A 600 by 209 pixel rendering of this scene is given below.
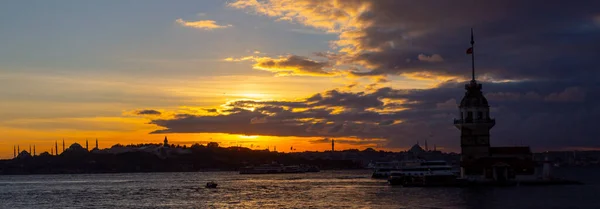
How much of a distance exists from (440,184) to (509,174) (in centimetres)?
1184

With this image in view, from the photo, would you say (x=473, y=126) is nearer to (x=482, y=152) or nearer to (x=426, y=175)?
(x=482, y=152)

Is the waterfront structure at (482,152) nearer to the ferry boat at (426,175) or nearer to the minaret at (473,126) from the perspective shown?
the minaret at (473,126)

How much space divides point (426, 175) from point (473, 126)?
21771 mm

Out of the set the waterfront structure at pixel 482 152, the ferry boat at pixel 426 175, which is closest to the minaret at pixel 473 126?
the waterfront structure at pixel 482 152

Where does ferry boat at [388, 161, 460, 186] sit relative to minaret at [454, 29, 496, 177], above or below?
below

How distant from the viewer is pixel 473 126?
105500mm

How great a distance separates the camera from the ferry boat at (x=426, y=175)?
119m

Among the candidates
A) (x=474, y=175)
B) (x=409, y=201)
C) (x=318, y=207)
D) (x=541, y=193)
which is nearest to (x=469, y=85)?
(x=474, y=175)

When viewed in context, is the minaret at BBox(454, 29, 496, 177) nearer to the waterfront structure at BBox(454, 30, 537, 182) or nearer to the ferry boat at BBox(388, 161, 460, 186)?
the waterfront structure at BBox(454, 30, 537, 182)

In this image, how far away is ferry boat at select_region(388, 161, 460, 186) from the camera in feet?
390

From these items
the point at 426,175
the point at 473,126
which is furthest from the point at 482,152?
the point at 426,175

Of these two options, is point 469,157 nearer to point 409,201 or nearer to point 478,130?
point 478,130

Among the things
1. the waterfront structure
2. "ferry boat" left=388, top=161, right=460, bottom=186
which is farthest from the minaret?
"ferry boat" left=388, top=161, right=460, bottom=186

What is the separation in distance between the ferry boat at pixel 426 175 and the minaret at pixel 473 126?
4816 mm
